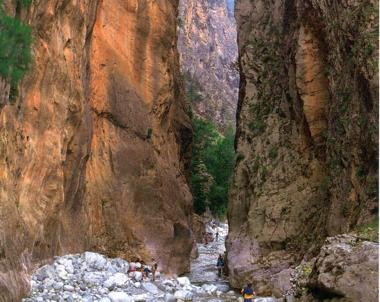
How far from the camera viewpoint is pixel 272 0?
29.7 meters

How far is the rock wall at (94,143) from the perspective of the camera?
15820 millimetres

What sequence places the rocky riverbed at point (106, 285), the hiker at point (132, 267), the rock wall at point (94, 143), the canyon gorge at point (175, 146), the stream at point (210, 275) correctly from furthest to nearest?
the hiker at point (132, 267), the stream at point (210, 275), the rock wall at point (94, 143), the rocky riverbed at point (106, 285), the canyon gorge at point (175, 146)

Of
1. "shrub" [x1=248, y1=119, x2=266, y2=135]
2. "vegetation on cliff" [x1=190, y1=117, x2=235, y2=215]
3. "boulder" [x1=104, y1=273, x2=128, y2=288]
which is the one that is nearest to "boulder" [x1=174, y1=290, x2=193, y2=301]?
"boulder" [x1=104, y1=273, x2=128, y2=288]

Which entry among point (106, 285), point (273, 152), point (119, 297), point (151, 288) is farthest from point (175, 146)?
point (119, 297)

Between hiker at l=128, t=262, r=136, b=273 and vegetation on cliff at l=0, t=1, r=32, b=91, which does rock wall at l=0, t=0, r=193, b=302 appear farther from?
hiker at l=128, t=262, r=136, b=273

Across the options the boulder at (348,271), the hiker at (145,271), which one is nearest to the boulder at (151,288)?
the hiker at (145,271)

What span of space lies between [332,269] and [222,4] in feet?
339

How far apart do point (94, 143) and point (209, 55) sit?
68760mm

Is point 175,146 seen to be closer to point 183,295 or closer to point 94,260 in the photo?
point 94,260

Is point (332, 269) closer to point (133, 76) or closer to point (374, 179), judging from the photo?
point (374, 179)

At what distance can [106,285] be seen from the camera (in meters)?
17.8

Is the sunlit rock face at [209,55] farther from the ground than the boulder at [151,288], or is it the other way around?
the sunlit rock face at [209,55]

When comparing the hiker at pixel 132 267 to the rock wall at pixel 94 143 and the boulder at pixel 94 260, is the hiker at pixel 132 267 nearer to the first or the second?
the boulder at pixel 94 260

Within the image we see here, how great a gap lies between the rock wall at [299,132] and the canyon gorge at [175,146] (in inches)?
2.6
